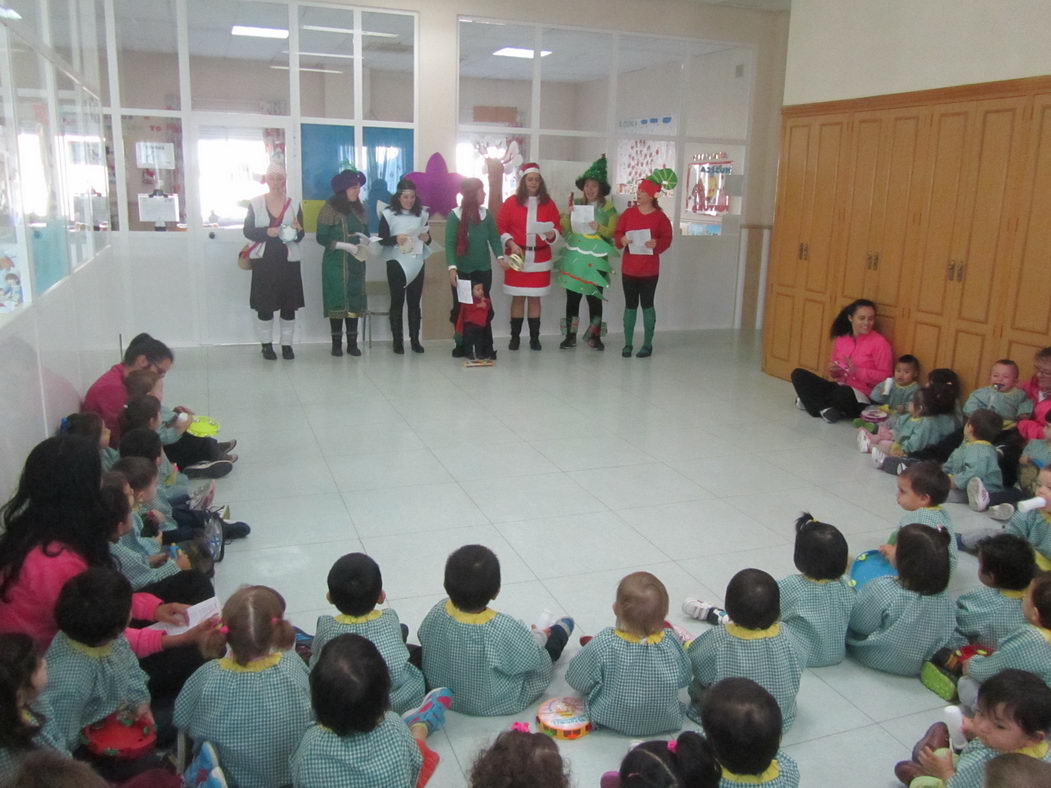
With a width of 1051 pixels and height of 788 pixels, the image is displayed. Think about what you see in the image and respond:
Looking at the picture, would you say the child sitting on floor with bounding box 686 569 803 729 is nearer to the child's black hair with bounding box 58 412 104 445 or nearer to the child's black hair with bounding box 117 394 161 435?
the child's black hair with bounding box 58 412 104 445

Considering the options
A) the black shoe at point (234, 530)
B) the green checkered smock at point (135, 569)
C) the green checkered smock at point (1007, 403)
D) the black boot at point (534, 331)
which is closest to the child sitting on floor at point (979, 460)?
the green checkered smock at point (1007, 403)

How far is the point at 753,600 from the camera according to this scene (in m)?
2.45

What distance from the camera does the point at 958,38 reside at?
5504 mm

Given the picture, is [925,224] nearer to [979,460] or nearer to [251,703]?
[979,460]

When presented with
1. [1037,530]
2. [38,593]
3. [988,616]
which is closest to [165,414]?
[38,593]

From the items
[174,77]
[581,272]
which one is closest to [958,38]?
[581,272]

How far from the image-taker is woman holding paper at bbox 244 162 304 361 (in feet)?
23.9

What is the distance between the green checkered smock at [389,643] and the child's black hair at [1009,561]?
1918 mm

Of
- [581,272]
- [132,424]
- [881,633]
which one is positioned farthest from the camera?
[581,272]

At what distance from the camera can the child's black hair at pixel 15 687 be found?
5.64 ft

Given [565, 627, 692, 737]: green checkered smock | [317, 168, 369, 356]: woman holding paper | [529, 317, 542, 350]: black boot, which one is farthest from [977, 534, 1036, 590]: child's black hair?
[317, 168, 369, 356]: woman holding paper

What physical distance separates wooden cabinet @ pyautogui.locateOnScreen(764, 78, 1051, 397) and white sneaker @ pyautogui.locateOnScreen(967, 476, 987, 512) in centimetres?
123

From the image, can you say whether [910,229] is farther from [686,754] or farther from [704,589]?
[686,754]

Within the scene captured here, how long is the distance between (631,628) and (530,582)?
1.06m
